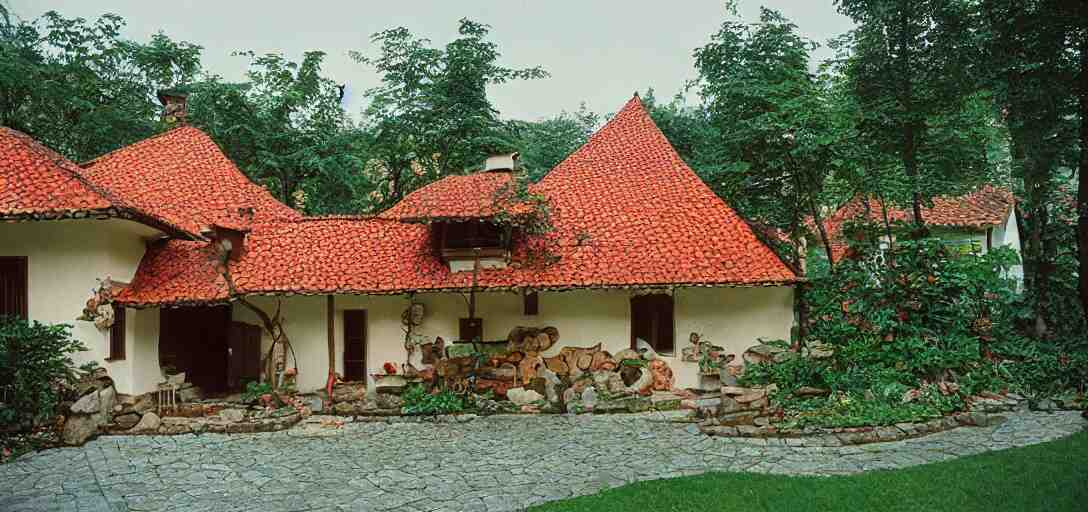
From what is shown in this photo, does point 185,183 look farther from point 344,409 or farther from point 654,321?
point 654,321

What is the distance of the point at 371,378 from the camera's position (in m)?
13.2

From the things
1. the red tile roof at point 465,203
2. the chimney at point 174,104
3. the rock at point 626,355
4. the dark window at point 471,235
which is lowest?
the rock at point 626,355

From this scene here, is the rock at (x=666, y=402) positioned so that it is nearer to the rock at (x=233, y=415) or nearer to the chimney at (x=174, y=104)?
the rock at (x=233, y=415)

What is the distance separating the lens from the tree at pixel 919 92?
13617 mm

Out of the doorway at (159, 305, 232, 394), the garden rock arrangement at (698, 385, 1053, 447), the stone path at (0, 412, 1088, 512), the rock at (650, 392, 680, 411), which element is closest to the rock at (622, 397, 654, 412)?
the rock at (650, 392, 680, 411)

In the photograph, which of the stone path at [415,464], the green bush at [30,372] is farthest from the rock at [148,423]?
the green bush at [30,372]

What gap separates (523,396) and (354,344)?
371 cm

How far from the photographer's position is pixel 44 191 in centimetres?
1059

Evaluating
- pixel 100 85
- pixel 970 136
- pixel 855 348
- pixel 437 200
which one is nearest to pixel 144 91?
pixel 100 85

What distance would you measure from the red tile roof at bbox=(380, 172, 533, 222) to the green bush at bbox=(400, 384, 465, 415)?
125 inches

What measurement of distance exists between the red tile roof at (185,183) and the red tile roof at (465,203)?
3.74 meters

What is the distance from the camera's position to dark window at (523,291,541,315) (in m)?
13.3

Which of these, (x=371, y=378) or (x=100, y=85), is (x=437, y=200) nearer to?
(x=371, y=378)

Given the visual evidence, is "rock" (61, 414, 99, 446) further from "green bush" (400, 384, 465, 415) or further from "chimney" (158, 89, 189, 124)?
"chimney" (158, 89, 189, 124)
